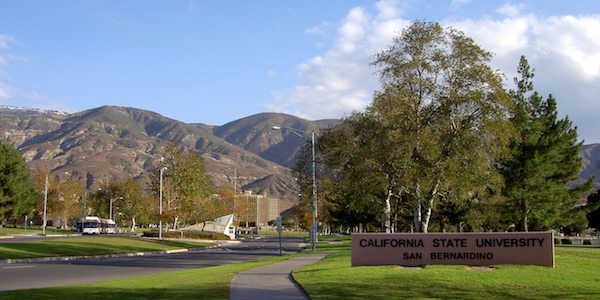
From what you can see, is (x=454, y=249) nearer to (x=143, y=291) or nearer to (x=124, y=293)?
(x=143, y=291)

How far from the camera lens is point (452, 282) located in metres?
18.6

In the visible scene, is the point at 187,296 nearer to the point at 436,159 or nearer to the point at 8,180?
the point at 436,159

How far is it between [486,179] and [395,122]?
5.87m

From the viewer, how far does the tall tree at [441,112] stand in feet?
109

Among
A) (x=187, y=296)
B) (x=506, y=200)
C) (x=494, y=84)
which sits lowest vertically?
(x=187, y=296)

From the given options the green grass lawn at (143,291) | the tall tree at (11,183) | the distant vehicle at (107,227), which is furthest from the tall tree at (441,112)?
the distant vehicle at (107,227)

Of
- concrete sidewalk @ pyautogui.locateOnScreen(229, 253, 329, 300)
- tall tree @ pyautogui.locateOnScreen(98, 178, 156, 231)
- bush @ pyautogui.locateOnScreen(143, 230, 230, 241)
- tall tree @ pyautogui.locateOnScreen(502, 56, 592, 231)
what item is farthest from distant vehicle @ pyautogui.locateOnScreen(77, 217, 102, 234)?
concrete sidewalk @ pyautogui.locateOnScreen(229, 253, 329, 300)

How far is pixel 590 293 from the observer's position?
649 inches

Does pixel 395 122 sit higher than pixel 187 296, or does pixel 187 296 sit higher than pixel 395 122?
pixel 395 122

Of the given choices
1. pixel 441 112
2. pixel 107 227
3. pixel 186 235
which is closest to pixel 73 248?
pixel 441 112

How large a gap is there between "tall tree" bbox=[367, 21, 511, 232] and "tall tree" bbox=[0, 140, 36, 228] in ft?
201

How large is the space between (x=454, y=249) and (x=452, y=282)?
6.02m

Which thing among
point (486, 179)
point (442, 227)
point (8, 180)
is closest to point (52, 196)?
point (8, 180)

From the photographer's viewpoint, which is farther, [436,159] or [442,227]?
[442,227]
